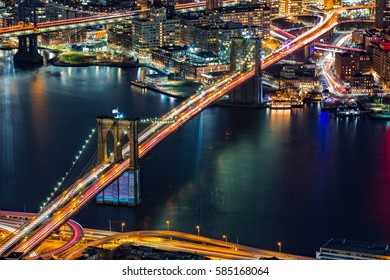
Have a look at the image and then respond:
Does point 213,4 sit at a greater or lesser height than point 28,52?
greater

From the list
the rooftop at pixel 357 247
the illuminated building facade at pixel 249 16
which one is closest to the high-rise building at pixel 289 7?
the illuminated building facade at pixel 249 16

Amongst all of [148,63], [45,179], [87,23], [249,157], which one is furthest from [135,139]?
[87,23]

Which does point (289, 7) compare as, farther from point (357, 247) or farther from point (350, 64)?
point (357, 247)

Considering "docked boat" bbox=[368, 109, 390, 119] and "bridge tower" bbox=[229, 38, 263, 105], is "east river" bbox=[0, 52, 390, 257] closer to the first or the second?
"docked boat" bbox=[368, 109, 390, 119]

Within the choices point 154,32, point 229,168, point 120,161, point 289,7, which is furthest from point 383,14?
point 120,161

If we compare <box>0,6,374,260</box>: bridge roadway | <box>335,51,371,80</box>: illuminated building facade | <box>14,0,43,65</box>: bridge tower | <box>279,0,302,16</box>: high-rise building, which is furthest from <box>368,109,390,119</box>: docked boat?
<box>279,0,302,16</box>: high-rise building

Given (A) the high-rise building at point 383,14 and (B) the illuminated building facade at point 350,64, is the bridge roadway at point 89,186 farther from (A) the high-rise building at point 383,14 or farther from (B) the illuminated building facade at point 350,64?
(A) the high-rise building at point 383,14

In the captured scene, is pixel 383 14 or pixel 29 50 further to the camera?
pixel 383 14
